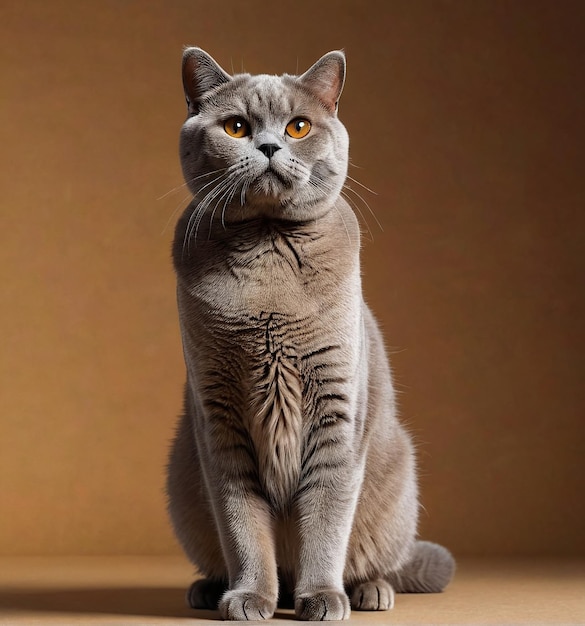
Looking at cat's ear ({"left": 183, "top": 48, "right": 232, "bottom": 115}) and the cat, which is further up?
cat's ear ({"left": 183, "top": 48, "right": 232, "bottom": 115})

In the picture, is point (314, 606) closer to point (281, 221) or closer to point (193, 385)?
point (193, 385)

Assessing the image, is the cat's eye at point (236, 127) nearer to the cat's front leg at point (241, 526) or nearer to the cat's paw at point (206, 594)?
the cat's front leg at point (241, 526)

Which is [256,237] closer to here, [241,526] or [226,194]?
[226,194]

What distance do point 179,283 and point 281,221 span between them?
0.21 m

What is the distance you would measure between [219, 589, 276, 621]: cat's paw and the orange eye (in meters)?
0.76

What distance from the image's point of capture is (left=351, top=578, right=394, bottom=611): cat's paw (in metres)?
1.91

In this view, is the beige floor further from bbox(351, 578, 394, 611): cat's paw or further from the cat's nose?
the cat's nose

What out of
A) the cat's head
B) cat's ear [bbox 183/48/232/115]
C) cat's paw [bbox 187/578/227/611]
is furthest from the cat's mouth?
cat's paw [bbox 187/578/227/611]

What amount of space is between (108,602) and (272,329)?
2.21ft

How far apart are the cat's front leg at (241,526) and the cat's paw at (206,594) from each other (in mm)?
203

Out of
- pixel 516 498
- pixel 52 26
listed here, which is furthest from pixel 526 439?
pixel 52 26

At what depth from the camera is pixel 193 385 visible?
1826 mm

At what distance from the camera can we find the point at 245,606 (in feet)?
5.51

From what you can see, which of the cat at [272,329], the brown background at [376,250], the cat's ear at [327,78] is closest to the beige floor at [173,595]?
the cat at [272,329]
